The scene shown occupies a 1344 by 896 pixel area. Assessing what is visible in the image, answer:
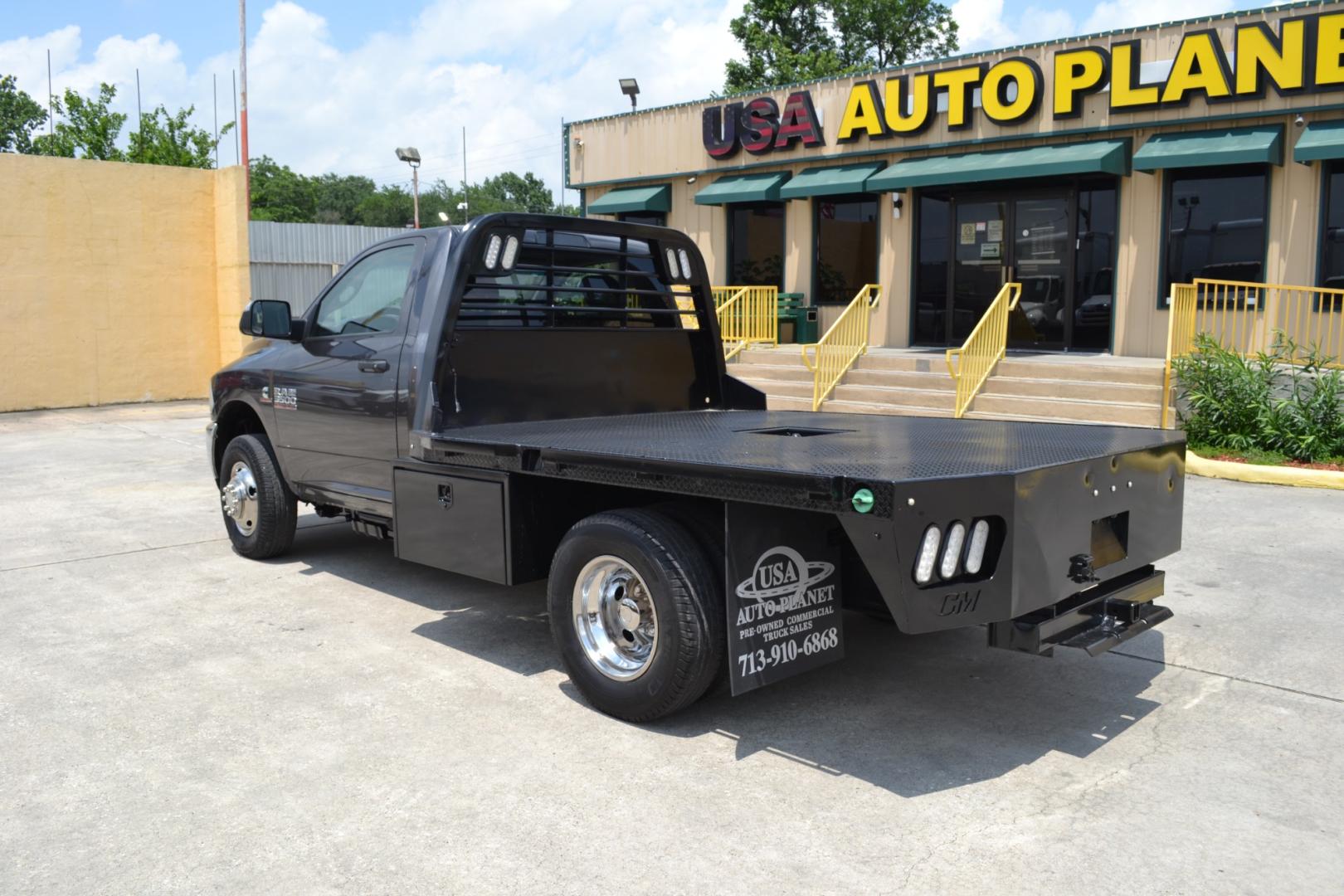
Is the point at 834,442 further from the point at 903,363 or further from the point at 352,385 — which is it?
the point at 903,363

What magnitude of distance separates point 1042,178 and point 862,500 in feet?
45.5

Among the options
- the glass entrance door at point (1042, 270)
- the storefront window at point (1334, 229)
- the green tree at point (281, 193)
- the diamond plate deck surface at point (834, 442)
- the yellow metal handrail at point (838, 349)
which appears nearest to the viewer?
the diamond plate deck surface at point (834, 442)

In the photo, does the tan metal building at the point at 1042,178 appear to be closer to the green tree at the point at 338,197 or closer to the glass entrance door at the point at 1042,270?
the glass entrance door at the point at 1042,270

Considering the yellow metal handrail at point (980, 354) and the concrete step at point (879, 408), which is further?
the concrete step at point (879, 408)

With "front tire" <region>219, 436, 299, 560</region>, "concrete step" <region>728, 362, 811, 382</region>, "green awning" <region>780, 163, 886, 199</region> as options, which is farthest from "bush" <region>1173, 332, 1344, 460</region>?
"front tire" <region>219, 436, 299, 560</region>

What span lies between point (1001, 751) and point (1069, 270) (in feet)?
43.3

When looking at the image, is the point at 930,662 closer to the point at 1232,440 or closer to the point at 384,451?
the point at 384,451

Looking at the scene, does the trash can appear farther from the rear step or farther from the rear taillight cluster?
the rear taillight cluster

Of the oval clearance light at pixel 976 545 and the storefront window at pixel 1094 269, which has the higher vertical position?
the storefront window at pixel 1094 269

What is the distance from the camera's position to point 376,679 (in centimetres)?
500

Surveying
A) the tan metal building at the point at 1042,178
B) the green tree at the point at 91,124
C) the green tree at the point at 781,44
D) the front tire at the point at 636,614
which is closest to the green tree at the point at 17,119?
the green tree at the point at 91,124

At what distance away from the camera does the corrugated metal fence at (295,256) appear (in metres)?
20.0

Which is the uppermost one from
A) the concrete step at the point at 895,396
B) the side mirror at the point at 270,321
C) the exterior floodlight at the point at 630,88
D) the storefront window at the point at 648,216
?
the exterior floodlight at the point at 630,88

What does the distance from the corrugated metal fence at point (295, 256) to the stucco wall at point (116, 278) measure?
2.02ft
